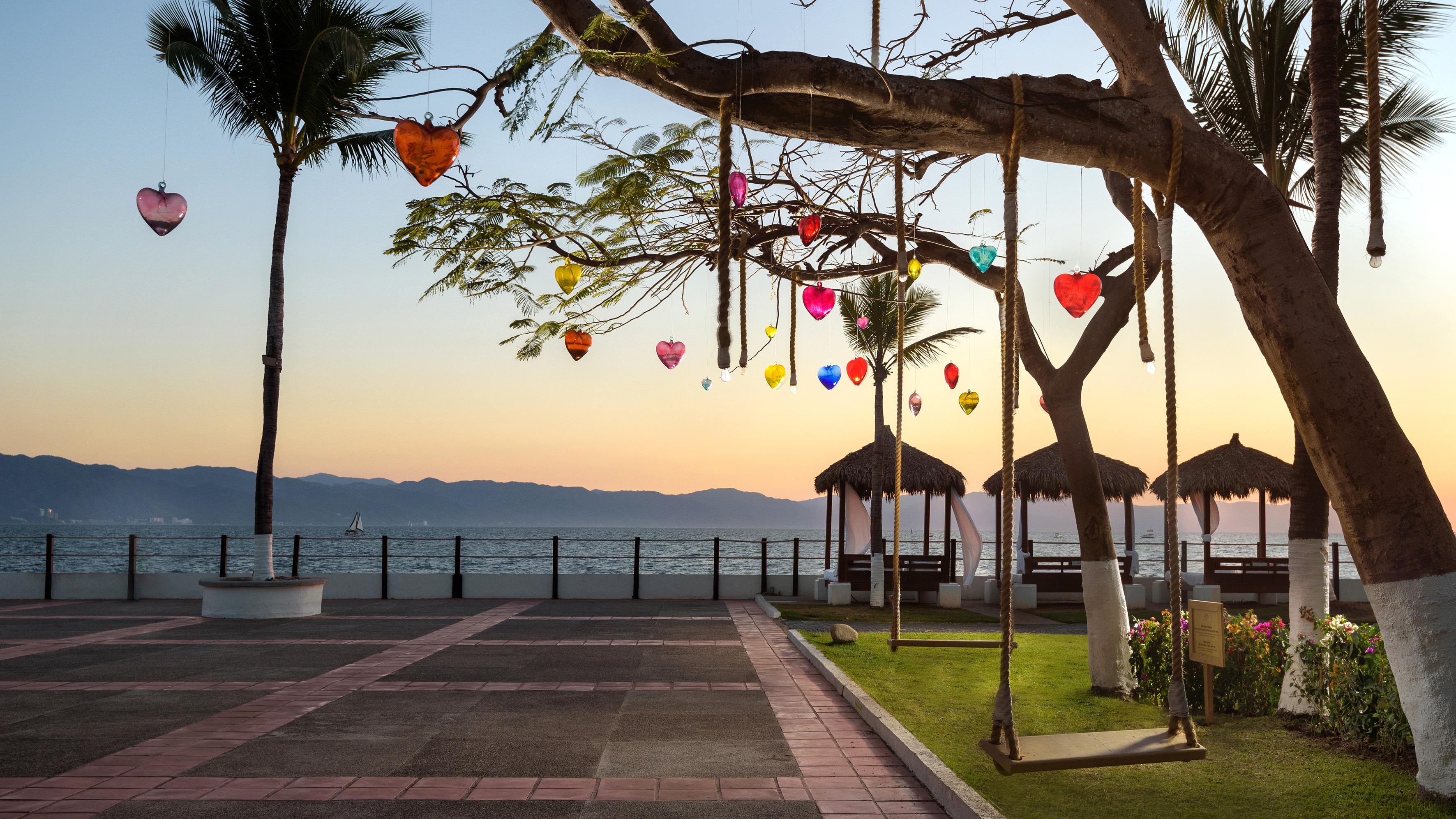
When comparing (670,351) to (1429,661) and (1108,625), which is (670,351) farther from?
(1429,661)

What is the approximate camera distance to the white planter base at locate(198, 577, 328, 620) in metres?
14.2

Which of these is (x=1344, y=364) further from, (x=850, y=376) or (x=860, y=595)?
(x=860, y=595)

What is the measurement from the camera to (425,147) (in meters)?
6.00

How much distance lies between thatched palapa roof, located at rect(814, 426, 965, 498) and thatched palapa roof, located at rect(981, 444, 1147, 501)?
6.12ft

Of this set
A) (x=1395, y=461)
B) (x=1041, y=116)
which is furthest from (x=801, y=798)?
(x=1041, y=116)

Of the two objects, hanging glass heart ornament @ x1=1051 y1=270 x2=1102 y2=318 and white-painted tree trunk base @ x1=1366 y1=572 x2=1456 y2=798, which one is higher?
hanging glass heart ornament @ x1=1051 y1=270 x2=1102 y2=318

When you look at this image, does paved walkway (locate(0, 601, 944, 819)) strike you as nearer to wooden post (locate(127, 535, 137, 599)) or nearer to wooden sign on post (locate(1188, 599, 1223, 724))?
wooden sign on post (locate(1188, 599, 1223, 724))

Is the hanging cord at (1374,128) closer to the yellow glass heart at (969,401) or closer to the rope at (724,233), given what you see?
the rope at (724,233)

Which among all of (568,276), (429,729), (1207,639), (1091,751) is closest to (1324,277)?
(1207,639)

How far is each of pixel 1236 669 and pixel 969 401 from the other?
8557 mm

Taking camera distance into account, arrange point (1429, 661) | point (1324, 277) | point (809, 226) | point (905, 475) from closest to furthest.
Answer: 1. point (1429, 661)
2. point (1324, 277)
3. point (809, 226)
4. point (905, 475)

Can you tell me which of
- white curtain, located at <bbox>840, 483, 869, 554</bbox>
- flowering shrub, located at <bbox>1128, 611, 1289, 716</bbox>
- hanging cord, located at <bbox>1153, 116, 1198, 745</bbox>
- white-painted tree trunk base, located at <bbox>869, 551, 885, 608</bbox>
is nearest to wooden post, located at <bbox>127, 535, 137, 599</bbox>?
white-painted tree trunk base, located at <bbox>869, 551, 885, 608</bbox>

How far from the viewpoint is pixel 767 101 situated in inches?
186

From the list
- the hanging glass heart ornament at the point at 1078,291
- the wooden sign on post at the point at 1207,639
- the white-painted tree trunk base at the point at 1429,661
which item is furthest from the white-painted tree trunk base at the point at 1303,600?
the hanging glass heart ornament at the point at 1078,291
